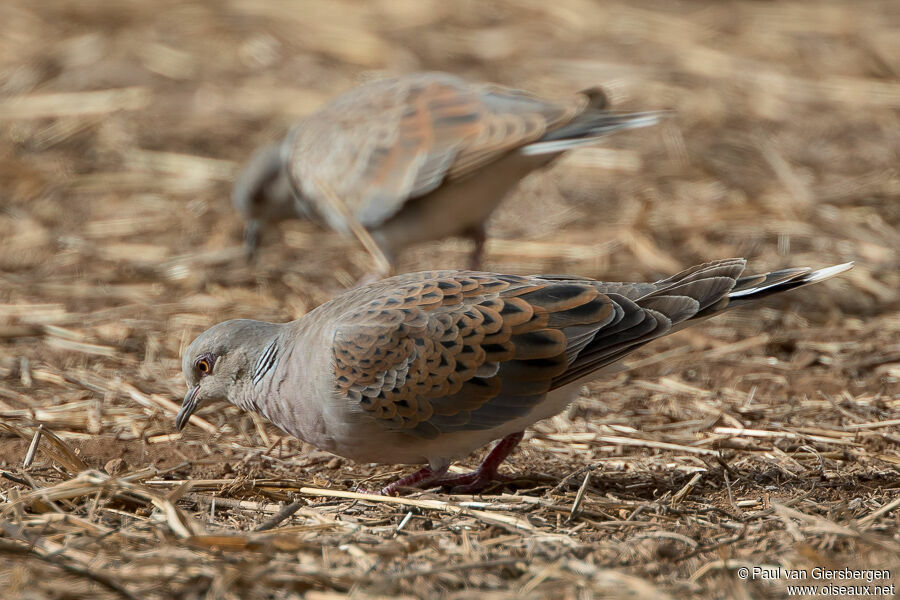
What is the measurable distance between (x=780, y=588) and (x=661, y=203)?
4673 millimetres

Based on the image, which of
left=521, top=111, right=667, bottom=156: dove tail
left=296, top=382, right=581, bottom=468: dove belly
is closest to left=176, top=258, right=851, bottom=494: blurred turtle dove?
left=296, top=382, right=581, bottom=468: dove belly

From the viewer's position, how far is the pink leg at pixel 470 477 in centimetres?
400

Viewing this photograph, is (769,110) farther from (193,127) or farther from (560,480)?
(560,480)

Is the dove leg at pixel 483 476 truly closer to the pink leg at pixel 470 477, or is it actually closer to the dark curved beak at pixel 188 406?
the pink leg at pixel 470 477

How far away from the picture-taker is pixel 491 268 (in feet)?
22.3

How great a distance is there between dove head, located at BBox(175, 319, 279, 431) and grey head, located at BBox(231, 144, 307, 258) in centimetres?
268

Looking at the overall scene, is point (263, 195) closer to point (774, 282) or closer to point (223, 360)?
point (223, 360)

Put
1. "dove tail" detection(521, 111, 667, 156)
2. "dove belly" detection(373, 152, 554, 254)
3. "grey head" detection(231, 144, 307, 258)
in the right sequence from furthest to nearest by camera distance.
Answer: "grey head" detection(231, 144, 307, 258)
"dove belly" detection(373, 152, 554, 254)
"dove tail" detection(521, 111, 667, 156)

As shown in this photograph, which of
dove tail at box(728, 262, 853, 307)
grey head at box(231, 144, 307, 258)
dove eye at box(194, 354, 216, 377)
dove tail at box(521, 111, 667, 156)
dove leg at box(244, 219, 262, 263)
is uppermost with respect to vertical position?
dove tail at box(521, 111, 667, 156)

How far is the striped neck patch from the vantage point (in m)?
→ 4.09

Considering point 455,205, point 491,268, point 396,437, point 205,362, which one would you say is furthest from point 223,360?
point 491,268

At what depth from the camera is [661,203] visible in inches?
290

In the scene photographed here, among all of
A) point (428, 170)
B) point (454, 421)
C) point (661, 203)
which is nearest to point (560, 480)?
point (454, 421)

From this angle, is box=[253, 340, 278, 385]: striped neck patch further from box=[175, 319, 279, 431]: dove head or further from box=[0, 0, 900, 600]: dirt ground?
box=[0, 0, 900, 600]: dirt ground
